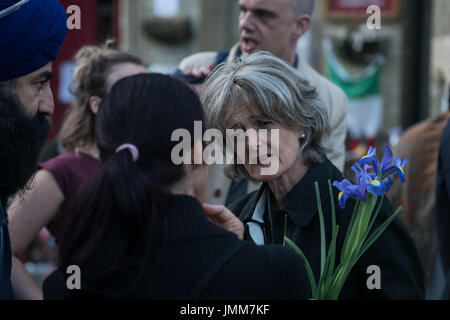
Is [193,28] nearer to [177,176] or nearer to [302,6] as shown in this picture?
[302,6]

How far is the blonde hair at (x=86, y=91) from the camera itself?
316 cm

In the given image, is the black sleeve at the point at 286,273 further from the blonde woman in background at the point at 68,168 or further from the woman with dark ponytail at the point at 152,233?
the blonde woman in background at the point at 68,168

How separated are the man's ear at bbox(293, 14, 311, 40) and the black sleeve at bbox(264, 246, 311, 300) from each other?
2139mm

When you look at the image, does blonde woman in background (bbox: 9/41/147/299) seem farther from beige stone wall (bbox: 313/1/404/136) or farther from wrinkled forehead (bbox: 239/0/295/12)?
beige stone wall (bbox: 313/1/404/136)

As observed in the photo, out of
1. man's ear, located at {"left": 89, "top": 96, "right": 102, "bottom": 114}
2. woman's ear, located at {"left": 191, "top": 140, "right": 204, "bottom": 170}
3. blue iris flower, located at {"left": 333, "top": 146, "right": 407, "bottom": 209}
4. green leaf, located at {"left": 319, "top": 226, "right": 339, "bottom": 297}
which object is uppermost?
woman's ear, located at {"left": 191, "top": 140, "right": 204, "bottom": 170}

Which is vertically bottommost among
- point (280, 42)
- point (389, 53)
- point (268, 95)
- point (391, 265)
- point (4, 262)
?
point (391, 265)

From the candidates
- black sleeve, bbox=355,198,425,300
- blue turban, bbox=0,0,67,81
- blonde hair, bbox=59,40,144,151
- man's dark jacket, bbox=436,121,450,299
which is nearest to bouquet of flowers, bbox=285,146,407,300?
black sleeve, bbox=355,198,425,300

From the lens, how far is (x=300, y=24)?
3.62 meters

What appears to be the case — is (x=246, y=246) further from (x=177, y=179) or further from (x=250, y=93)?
(x=250, y=93)

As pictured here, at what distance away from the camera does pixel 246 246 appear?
1.60m

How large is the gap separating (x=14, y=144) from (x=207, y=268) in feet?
2.57

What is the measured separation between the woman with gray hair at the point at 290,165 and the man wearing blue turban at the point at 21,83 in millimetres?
538

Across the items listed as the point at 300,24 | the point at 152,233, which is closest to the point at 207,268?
the point at 152,233

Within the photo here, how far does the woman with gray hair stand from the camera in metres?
2.13
